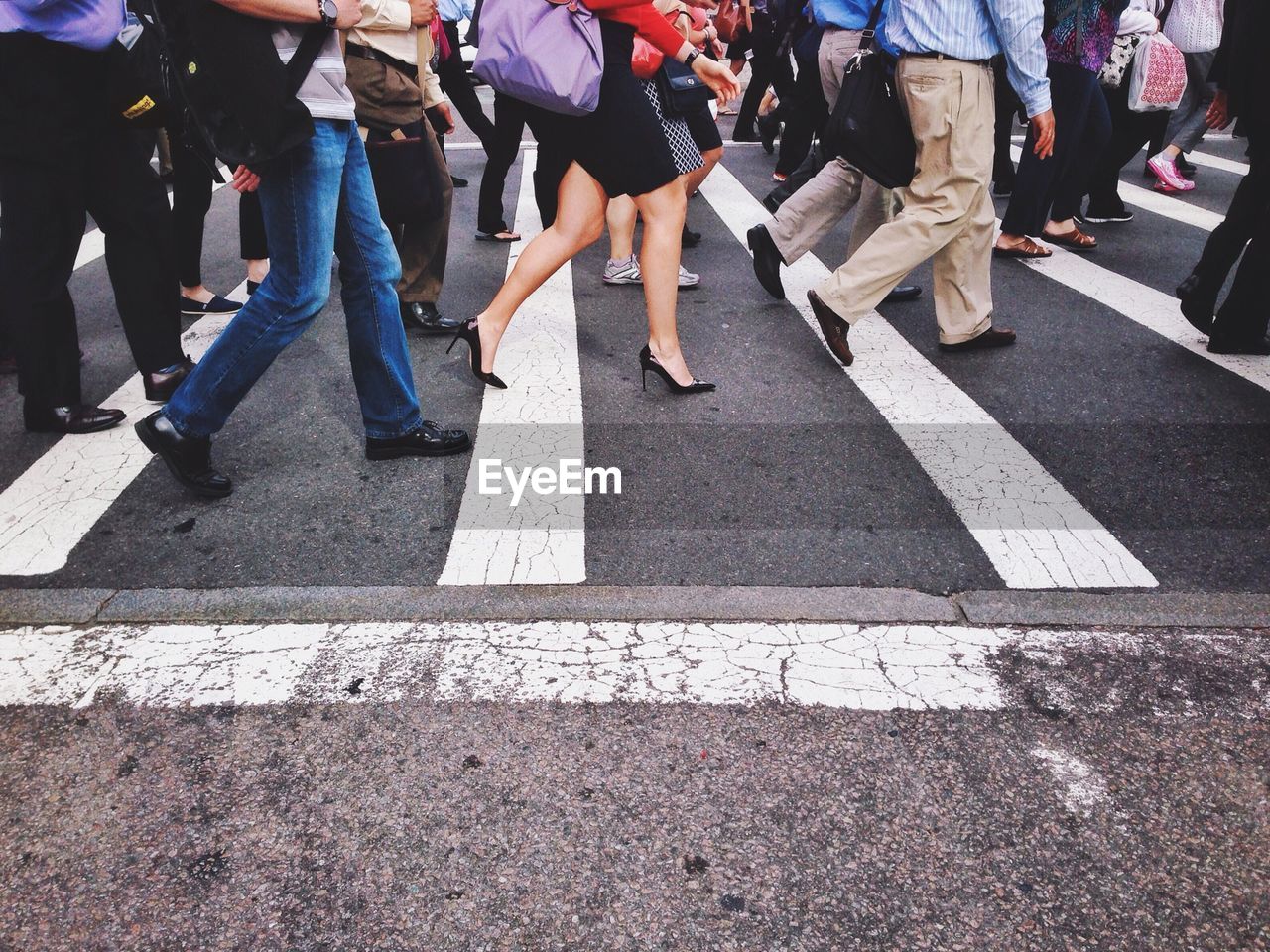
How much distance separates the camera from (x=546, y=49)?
3.52 meters

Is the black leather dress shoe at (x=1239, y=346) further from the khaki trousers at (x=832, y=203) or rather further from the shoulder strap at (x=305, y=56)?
the shoulder strap at (x=305, y=56)

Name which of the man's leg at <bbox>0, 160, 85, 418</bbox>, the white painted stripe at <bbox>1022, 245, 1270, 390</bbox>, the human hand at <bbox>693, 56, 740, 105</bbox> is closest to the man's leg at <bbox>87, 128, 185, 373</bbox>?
the man's leg at <bbox>0, 160, 85, 418</bbox>

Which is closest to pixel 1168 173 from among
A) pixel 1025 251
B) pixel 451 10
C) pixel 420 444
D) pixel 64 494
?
pixel 1025 251

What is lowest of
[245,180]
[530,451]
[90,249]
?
[90,249]

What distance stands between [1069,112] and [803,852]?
212 inches

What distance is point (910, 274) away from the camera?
20.8ft

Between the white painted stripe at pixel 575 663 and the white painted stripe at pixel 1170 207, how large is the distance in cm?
518

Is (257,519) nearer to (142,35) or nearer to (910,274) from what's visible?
(142,35)

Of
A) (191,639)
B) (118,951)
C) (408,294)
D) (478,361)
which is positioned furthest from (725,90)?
(118,951)

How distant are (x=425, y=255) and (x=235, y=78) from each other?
7.03ft

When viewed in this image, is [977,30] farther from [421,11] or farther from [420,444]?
[420,444]

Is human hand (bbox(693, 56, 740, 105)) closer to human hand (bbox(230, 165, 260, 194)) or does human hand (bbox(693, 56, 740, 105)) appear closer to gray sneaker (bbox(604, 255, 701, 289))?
human hand (bbox(230, 165, 260, 194))

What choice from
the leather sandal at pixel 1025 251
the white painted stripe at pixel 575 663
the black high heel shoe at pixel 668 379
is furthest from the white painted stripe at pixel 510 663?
the leather sandal at pixel 1025 251

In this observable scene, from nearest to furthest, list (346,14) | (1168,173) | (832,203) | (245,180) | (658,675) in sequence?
(658,675) → (346,14) → (245,180) → (832,203) → (1168,173)
